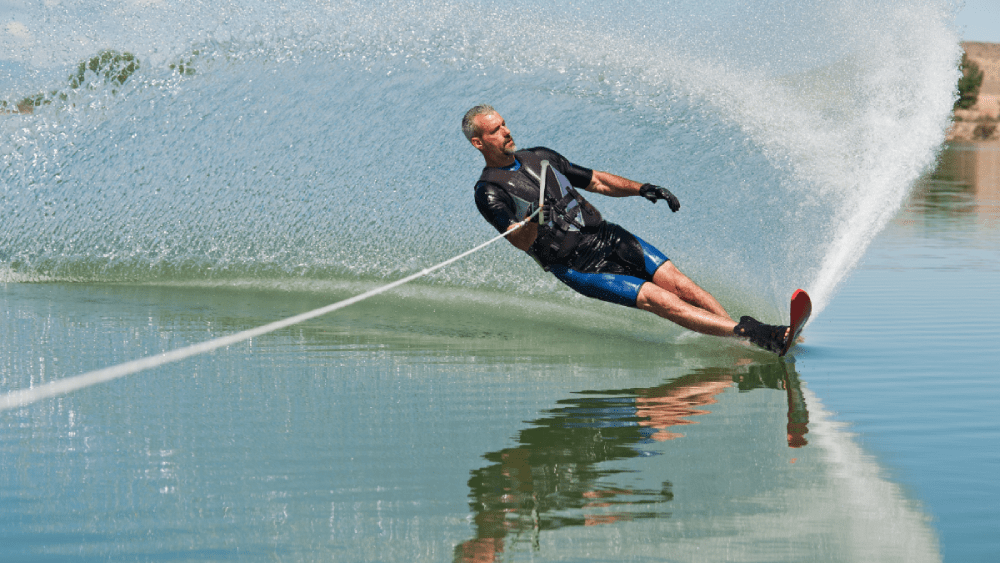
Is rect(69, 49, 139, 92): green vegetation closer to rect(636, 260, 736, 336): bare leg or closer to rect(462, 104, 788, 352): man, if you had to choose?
rect(462, 104, 788, 352): man

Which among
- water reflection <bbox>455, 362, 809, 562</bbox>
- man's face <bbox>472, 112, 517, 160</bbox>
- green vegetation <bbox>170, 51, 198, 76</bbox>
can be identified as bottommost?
water reflection <bbox>455, 362, 809, 562</bbox>

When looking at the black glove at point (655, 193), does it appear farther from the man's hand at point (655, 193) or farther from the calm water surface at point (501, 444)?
the calm water surface at point (501, 444)

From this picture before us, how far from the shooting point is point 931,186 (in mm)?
21734

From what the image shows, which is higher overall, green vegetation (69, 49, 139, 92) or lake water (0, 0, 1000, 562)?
green vegetation (69, 49, 139, 92)

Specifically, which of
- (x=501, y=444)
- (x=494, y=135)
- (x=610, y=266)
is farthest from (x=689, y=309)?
(x=501, y=444)

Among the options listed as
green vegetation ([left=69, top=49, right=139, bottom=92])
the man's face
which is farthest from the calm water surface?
green vegetation ([left=69, top=49, right=139, bottom=92])

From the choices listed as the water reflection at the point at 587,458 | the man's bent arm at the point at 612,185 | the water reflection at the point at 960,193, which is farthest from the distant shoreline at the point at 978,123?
the water reflection at the point at 587,458

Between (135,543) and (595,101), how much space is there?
21.8 feet

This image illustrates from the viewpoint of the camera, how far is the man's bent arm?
5.85m

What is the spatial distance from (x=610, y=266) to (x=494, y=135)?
933 millimetres

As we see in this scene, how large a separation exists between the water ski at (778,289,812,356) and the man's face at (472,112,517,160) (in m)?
1.57

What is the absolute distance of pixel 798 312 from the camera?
17.1ft

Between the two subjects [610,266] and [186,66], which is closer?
[610,266]

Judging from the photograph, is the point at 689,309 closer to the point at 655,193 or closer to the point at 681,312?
the point at 681,312
